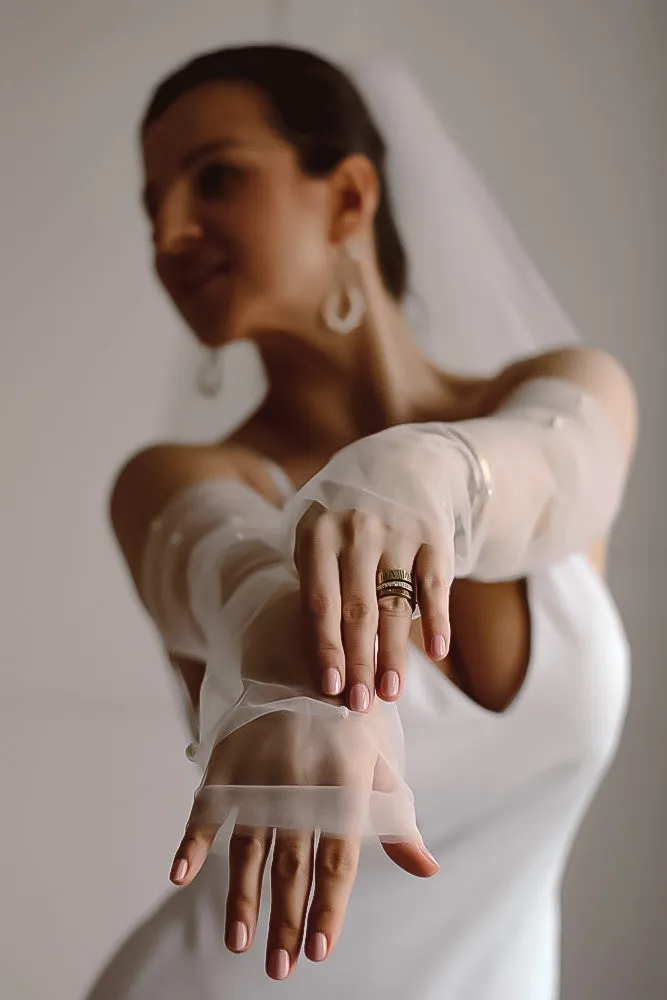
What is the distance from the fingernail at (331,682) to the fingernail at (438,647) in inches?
1.5

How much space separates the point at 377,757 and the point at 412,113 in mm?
557

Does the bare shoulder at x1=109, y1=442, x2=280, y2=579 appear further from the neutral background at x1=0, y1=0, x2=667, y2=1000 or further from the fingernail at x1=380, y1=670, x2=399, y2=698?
the fingernail at x1=380, y1=670, x2=399, y2=698

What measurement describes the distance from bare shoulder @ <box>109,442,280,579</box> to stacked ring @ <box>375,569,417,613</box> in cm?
25

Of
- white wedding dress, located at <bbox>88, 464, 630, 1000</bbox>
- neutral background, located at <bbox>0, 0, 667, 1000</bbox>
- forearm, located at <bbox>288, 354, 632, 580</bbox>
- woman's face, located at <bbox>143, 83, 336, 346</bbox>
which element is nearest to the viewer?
forearm, located at <bbox>288, 354, 632, 580</bbox>

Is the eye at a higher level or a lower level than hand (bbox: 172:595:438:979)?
higher

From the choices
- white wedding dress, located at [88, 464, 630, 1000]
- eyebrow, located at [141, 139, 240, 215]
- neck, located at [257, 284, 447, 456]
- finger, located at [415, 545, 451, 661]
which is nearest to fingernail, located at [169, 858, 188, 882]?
finger, located at [415, 545, 451, 661]

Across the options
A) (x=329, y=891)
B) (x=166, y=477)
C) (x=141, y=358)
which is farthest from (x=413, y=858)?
(x=141, y=358)

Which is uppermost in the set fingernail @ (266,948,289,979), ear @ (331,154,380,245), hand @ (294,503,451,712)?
ear @ (331,154,380,245)

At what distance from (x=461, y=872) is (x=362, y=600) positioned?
27 cm

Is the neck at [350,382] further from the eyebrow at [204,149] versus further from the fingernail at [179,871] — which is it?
the fingernail at [179,871]

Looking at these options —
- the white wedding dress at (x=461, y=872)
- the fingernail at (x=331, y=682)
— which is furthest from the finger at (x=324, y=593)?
the white wedding dress at (x=461, y=872)

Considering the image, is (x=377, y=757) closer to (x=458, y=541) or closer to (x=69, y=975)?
(x=458, y=541)

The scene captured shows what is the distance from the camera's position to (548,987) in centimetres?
62

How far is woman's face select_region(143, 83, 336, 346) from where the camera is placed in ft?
2.25
